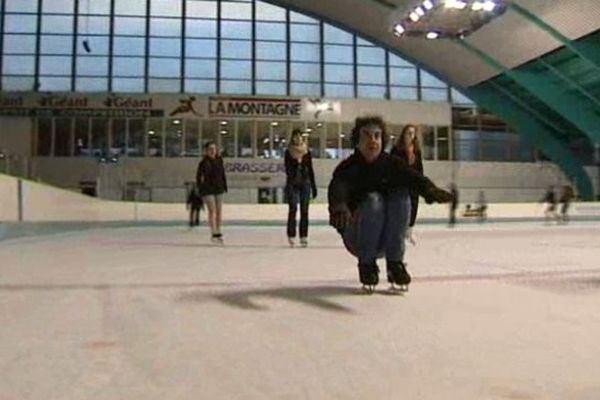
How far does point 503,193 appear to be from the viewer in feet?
111

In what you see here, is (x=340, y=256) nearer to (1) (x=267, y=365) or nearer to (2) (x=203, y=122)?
(1) (x=267, y=365)

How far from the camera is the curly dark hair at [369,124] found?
3.30 m

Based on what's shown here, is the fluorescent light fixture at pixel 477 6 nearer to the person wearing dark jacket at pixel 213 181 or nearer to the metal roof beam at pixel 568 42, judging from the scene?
the metal roof beam at pixel 568 42

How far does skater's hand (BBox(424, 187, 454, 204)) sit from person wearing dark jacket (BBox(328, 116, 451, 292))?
0.7 inches

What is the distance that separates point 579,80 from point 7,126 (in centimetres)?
2729

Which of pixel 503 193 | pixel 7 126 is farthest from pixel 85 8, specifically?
pixel 503 193

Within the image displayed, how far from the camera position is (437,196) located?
3.11 meters

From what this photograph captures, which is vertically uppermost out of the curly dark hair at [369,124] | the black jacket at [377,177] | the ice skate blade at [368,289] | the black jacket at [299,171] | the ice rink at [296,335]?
the black jacket at [299,171]

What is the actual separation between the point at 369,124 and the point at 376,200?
0.40 metres

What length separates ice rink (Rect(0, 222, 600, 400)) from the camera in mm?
1702

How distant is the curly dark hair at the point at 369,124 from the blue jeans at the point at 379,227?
296 mm

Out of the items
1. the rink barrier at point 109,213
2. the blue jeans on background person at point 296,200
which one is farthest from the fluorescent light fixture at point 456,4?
the blue jeans on background person at point 296,200

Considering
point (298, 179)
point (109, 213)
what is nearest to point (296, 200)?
point (298, 179)

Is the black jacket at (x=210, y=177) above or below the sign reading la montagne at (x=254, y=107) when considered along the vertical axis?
below
